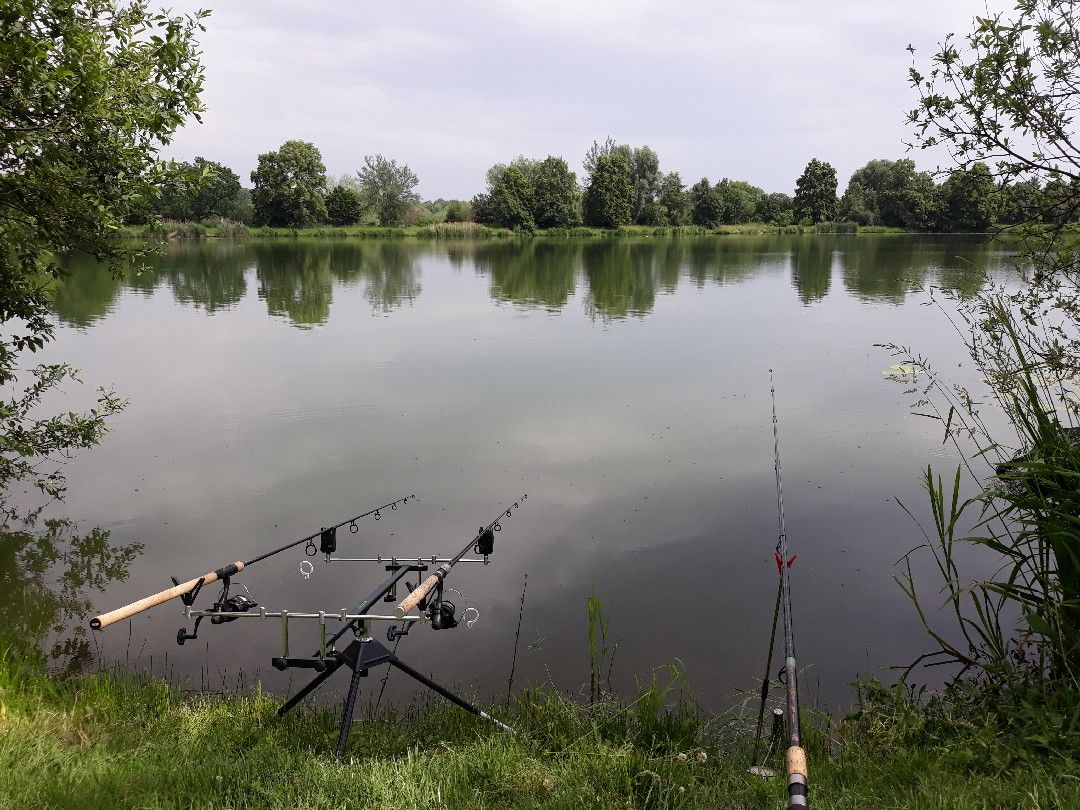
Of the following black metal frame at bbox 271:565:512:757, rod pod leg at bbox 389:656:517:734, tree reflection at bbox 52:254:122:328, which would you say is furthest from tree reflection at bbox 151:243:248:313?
rod pod leg at bbox 389:656:517:734

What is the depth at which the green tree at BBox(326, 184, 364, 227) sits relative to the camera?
252 feet

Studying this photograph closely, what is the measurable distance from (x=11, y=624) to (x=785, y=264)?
41868 millimetres

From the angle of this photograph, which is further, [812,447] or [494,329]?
[494,329]

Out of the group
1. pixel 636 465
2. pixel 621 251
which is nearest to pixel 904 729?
pixel 636 465

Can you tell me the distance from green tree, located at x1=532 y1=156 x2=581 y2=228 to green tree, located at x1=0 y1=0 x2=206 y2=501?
3154 inches

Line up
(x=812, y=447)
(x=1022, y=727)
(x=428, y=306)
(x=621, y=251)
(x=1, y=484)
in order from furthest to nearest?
(x=621, y=251) < (x=428, y=306) < (x=812, y=447) < (x=1, y=484) < (x=1022, y=727)

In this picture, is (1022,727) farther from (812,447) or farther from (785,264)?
(785,264)

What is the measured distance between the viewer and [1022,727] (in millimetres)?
3600

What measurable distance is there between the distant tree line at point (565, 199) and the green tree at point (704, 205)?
120mm

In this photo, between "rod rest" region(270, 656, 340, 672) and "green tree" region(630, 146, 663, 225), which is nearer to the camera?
"rod rest" region(270, 656, 340, 672)

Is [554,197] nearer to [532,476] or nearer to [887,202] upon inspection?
[887,202]

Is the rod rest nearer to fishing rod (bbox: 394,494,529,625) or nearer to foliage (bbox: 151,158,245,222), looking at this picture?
fishing rod (bbox: 394,494,529,625)

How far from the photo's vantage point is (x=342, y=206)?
76875 mm

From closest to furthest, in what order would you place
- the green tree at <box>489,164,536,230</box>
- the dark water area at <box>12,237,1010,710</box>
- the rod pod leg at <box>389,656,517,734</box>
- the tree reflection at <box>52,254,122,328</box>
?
the rod pod leg at <box>389,656,517,734</box>
the dark water area at <box>12,237,1010,710</box>
the tree reflection at <box>52,254,122,328</box>
the green tree at <box>489,164,536,230</box>
